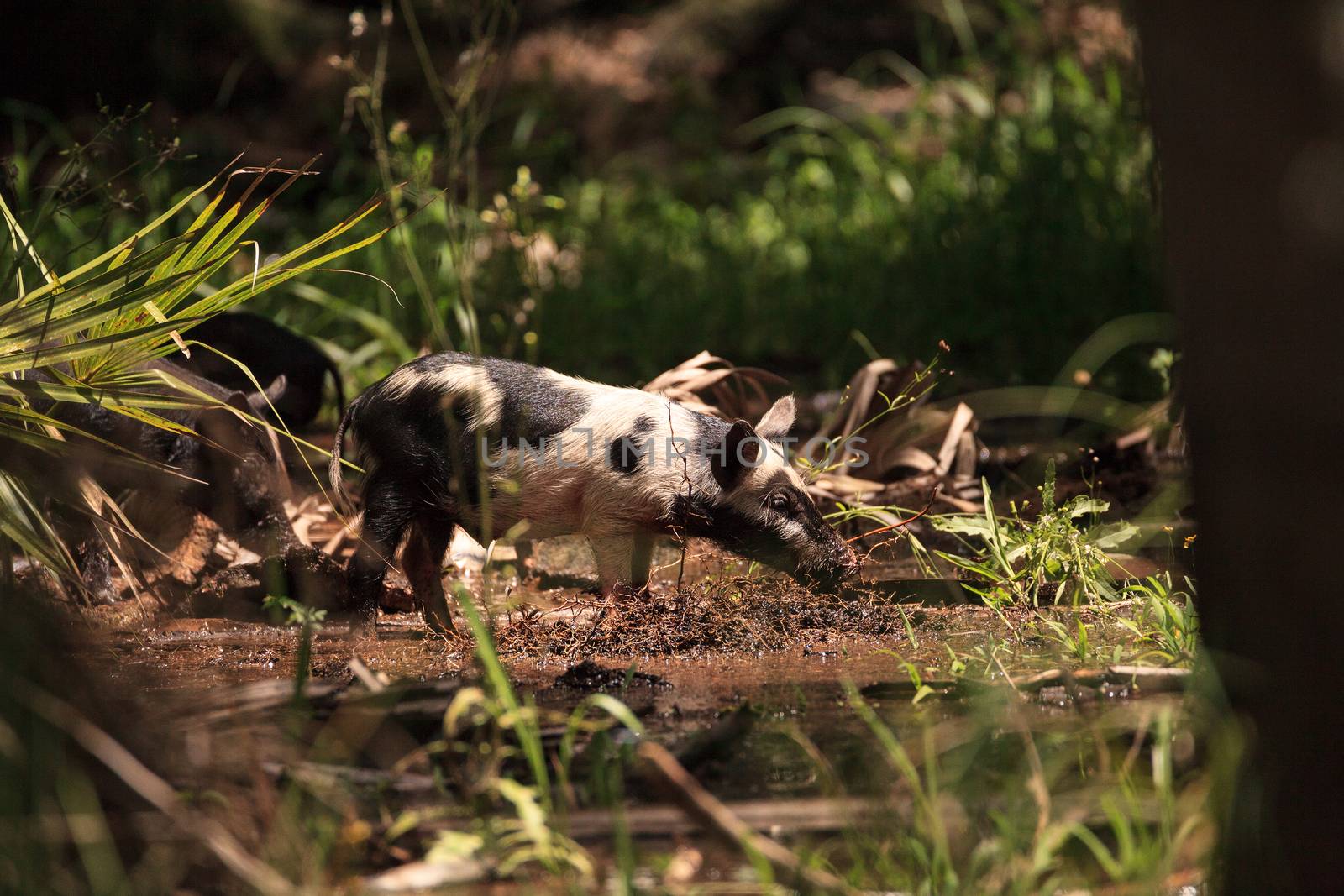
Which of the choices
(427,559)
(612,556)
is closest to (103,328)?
(427,559)

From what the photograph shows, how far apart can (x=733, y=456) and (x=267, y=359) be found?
3118mm

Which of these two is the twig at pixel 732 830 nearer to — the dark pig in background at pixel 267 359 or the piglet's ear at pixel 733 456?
the piglet's ear at pixel 733 456

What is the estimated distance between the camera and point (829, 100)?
13891 mm

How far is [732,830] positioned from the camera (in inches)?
89.9

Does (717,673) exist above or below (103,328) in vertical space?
below

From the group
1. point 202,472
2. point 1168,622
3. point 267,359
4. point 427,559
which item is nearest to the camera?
point 1168,622

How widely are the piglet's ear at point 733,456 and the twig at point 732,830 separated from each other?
267 cm

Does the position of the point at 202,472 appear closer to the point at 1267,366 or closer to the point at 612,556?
the point at 612,556

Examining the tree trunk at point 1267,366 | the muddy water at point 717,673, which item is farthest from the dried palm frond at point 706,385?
the tree trunk at point 1267,366

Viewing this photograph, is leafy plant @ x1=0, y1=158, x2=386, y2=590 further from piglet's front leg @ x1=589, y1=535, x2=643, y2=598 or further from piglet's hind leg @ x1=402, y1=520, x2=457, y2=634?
piglet's front leg @ x1=589, y1=535, x2=643, y2=598

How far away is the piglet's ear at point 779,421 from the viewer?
535 cm

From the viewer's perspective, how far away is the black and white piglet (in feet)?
16.3

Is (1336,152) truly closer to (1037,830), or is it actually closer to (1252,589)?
(1252,589)

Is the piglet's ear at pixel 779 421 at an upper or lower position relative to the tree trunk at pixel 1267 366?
lower
